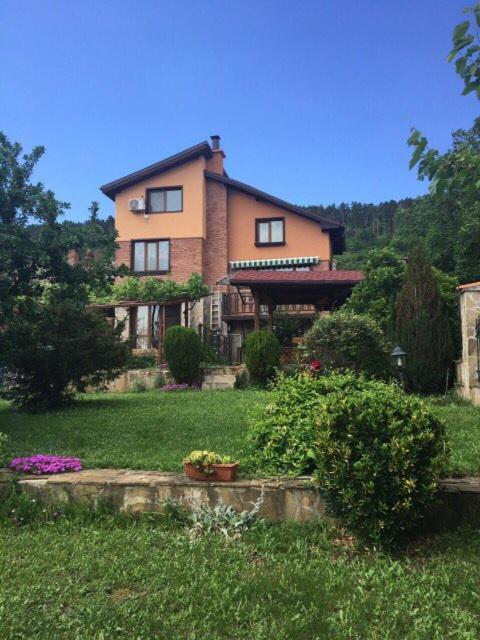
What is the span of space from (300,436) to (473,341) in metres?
6.50

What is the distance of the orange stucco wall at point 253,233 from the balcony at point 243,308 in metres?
2.84

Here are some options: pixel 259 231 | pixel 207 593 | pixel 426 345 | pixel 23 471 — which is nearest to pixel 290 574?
pixel 207 593

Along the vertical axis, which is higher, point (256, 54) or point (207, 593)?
point (256, 54)

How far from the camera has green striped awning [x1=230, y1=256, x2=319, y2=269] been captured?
23.6 m

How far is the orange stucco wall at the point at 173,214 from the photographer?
2433 cm

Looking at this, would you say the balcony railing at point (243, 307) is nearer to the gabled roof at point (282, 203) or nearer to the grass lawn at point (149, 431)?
the gabled roof at point (282, 203)

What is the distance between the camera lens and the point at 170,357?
1500 cm

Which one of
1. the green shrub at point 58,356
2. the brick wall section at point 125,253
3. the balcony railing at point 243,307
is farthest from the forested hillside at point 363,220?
the green shrub at point 58,356

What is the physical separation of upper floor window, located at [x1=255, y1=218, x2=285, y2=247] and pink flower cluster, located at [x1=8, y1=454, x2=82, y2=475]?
1977cm

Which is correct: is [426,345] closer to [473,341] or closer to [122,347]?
[473,341]

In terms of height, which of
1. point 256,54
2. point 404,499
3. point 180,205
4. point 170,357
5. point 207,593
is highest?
point 180,205

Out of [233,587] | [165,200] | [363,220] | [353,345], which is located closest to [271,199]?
[165,200]

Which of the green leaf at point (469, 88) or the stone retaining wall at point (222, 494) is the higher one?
the green leaf at point (469, 88)

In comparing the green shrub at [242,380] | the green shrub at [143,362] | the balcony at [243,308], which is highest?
the balcony at [243,308]
